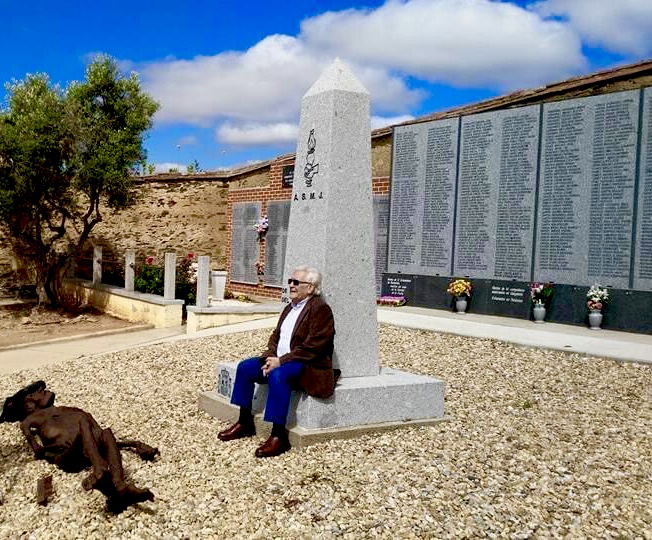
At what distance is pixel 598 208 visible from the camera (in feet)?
30.7

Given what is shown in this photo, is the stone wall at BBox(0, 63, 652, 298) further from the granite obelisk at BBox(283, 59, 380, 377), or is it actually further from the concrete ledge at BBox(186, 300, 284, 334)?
the granite obelisk at BBox(283, 59, 380, 377)

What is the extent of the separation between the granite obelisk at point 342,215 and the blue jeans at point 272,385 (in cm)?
60

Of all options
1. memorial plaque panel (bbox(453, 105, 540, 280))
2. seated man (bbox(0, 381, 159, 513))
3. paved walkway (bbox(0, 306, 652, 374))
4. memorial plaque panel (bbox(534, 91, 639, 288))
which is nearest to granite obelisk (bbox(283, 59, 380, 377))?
seated man (bbox(0, 381, 159, 513))

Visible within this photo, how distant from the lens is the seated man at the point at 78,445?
311cm

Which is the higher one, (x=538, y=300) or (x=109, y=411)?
(x=538, y=300)

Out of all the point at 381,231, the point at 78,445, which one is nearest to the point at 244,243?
→ the point at 381,231

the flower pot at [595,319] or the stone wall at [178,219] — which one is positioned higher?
the stone wall at [178,219]

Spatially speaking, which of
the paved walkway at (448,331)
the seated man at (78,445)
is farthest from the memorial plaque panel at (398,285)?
the seated man at (78,445)

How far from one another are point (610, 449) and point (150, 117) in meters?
11.7

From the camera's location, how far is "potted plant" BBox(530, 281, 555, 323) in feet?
31.4

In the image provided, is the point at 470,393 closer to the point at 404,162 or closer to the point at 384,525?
the point at 384,525

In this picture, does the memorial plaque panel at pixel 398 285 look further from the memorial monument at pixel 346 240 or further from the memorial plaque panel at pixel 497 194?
the memorial monument at pixel 346 240

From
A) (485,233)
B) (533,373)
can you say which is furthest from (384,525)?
(485,233)

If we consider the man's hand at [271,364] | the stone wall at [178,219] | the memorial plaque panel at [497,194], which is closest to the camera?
the man's hand at [271,364]
